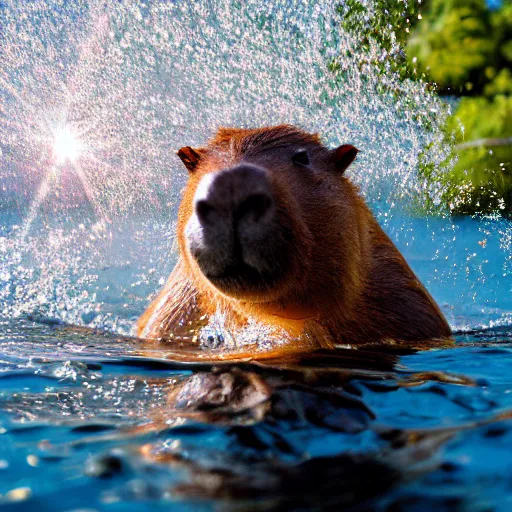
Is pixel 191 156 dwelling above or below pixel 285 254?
above

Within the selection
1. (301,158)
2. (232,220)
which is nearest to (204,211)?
(232,220)

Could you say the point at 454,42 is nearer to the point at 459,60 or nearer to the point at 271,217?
the point at 459,60

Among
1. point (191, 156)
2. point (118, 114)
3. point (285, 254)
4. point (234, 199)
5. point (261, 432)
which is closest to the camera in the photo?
point (261, 432)

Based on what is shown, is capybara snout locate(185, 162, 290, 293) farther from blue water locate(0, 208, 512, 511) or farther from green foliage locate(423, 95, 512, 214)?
green foliage locate(423, 95, 512, 214)

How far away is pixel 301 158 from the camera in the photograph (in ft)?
10.4

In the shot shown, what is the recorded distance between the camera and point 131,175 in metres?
7.10

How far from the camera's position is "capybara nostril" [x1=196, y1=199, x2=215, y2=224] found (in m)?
2.44

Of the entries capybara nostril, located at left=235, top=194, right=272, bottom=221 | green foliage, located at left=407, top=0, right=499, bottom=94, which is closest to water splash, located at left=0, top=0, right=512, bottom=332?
capybara nostril, located at left=235, top=194, right=272, bottom=221

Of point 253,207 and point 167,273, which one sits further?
point 167,273

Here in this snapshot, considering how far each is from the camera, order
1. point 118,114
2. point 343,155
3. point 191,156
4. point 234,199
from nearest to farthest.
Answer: point 234,199 < point 191,156 < point 343,155 < point 118,114

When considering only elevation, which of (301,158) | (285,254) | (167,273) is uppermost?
(167,273)

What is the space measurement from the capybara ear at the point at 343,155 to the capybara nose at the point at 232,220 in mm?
918

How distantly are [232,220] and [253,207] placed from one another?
0.30ft

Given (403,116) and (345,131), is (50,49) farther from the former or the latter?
(403,116)
